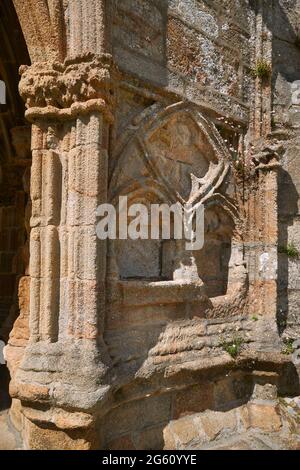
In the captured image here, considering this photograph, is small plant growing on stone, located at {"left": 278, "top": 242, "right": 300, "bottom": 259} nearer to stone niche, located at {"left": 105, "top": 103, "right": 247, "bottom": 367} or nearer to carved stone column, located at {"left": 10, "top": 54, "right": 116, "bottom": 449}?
stone niche, located at {"left": 105, "top": 103, "right": 247, "bottom": 367}

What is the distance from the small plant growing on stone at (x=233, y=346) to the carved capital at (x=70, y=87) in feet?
7.35

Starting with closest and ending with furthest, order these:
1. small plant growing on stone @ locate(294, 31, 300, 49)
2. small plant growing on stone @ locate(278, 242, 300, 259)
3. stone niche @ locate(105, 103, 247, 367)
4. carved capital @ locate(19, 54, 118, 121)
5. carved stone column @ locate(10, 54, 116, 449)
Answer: carved stone column @ locate(10, 54, 116, 449), carved capital @ locate(19, 54, 118, 121), stone niche @ locate(105, 103, 247, 367), small plant growing on stone @ locate(278, 242, 300, 259), small plant growing on stone @ locate(294, 31, 300, 49)

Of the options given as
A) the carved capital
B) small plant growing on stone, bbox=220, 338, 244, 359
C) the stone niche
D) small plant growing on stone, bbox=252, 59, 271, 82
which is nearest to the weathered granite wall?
small plant growing on stone, bbox=252, 59, 271, 82

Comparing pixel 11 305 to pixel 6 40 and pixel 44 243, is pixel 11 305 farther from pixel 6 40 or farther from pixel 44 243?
pixel 6 40

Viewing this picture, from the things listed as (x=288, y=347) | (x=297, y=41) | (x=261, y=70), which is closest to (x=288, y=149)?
(x=261, y=70)

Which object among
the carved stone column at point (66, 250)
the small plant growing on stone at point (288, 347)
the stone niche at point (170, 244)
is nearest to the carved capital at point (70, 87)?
the carved stone column at point (66, 250)

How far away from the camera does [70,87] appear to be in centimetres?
298

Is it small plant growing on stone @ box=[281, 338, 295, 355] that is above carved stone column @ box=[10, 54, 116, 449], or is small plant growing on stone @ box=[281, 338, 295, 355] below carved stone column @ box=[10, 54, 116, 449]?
below

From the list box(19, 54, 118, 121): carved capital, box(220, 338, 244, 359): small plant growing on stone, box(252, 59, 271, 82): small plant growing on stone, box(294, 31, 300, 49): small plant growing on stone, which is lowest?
box(220, 338, 244, 359): small plant growing on stone

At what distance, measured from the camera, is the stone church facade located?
9.63 ft

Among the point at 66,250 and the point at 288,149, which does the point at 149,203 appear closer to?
the point at 66,250

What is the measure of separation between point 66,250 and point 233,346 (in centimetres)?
187
